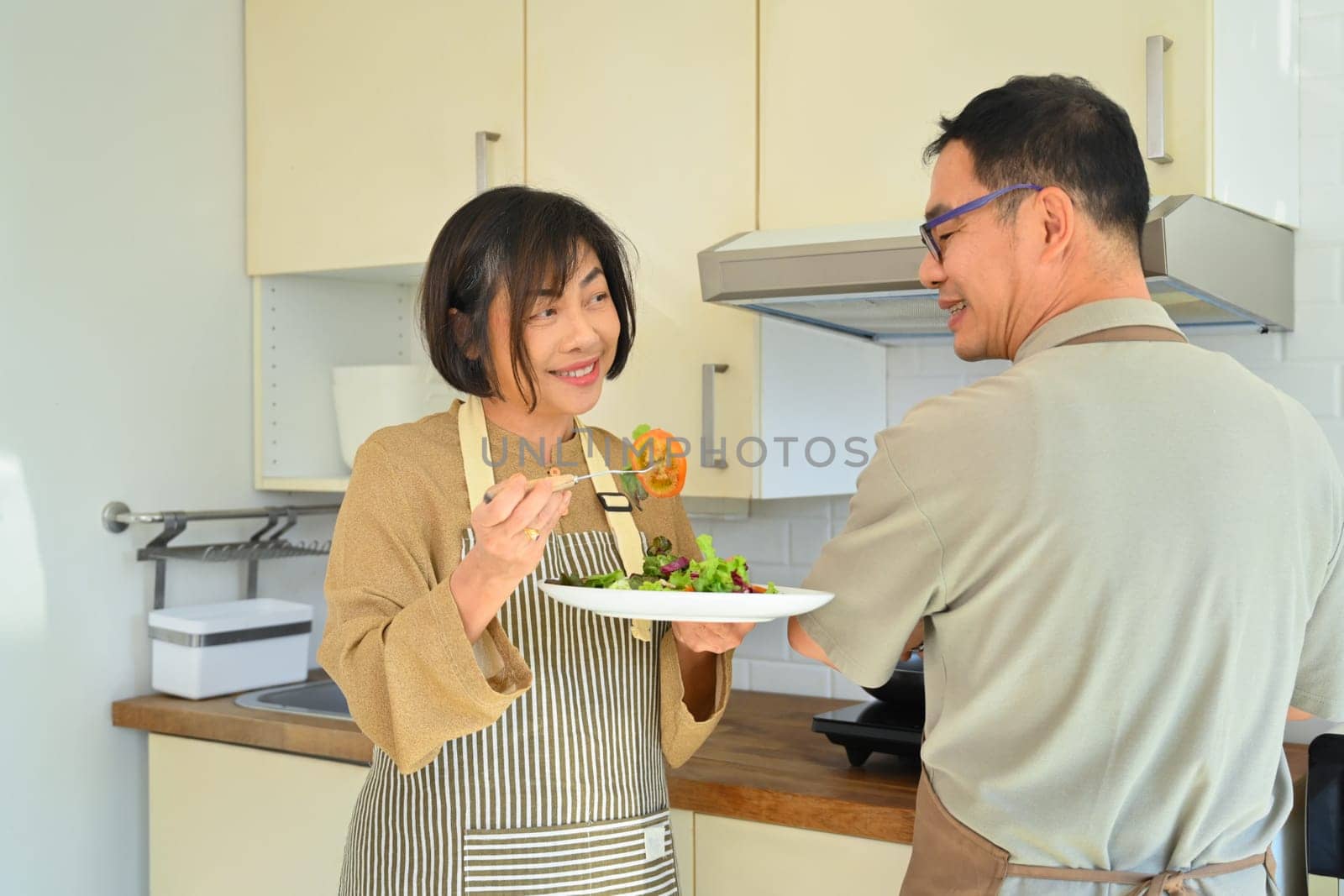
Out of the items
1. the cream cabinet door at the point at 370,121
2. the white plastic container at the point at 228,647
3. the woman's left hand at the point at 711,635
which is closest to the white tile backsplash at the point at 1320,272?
the woman's left hand at the point at 711,635

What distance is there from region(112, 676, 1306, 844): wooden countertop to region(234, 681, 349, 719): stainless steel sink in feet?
0.13

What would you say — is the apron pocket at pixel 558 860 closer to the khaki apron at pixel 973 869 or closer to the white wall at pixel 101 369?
the khaki apron at pixel 973 869

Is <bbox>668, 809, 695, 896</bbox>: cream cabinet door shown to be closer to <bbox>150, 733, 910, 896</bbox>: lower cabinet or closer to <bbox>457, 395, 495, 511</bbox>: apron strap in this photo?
<bbox>150, 733, 910, 896</bbox>: lower cabinet

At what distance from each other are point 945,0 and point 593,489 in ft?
2.87

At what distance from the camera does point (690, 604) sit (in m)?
1.16

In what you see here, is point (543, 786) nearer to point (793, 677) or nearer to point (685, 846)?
point (685, 846)

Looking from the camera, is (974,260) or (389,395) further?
(389,395)

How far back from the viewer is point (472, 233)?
1.43m


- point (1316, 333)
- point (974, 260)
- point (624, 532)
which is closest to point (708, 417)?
point (624, 532)

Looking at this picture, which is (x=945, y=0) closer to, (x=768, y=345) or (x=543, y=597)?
(x=768, y=345)

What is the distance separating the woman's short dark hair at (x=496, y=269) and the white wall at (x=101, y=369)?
113cm

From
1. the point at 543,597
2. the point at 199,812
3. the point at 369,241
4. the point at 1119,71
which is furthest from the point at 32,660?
the point at 1119,71

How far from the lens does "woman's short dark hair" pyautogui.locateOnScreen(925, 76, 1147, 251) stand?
1.16 meters

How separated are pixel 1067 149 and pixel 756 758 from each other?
3.54 ft
